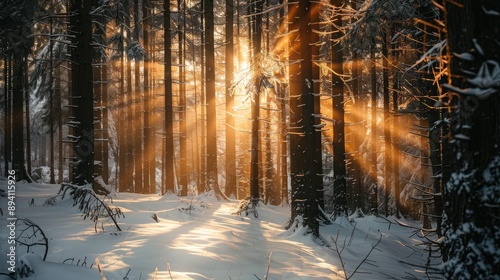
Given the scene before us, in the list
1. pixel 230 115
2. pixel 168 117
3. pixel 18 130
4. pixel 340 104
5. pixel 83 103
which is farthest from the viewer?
pixel 18 130

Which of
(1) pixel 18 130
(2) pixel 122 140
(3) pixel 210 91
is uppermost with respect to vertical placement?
(3) pixel 210 91

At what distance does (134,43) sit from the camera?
1689 cm

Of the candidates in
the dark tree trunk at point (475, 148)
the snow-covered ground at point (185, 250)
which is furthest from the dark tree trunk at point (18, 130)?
the dark tree trunk at point (475, 148)

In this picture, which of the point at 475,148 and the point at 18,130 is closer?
the point at 475,148

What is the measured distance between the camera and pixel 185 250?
5746 millimetres

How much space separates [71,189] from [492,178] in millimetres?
9426

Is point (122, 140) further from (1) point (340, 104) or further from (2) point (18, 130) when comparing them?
(1) point (340, 104)

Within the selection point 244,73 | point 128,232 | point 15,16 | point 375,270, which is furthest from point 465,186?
point 15,16

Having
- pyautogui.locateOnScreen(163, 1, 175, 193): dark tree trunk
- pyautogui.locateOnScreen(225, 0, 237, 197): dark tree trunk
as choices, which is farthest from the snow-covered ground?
pyautogui.locateOnScreen(225, 0, 237, 197): dark tree trunk

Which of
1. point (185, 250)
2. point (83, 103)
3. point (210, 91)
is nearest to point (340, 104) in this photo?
point (210, 91)

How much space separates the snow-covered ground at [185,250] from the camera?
4.57 m

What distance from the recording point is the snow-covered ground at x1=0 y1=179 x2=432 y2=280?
4574 mm

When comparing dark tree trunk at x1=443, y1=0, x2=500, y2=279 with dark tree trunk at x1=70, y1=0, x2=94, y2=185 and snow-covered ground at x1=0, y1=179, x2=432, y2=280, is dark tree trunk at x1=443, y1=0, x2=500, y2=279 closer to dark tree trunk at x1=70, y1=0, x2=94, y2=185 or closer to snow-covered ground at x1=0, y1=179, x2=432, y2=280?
snow-covered ground at x1=0, y1=179, x2=432, y2=280

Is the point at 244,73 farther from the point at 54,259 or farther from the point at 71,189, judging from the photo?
the point at 54,259
